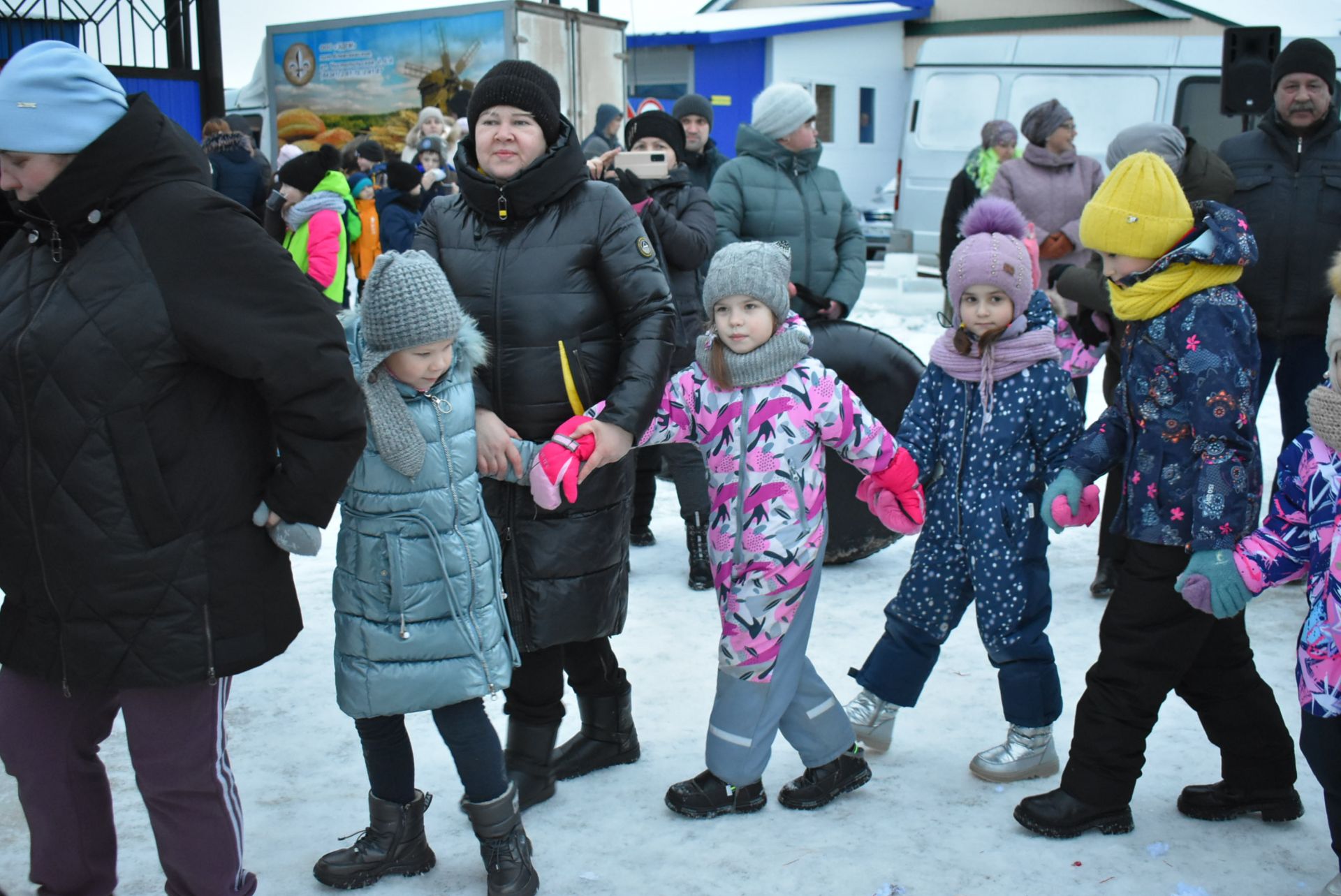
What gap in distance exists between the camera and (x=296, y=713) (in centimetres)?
378

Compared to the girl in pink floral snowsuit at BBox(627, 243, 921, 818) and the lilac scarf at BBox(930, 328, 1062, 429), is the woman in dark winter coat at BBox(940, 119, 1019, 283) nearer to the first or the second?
the lilac scarf at BBox(930, 328, 1062, 429)

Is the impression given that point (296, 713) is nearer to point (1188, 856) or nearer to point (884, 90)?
point (1188, 856)

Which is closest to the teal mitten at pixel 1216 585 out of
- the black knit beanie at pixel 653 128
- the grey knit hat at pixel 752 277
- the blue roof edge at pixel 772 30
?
the grey knit hat at pixel 752 277

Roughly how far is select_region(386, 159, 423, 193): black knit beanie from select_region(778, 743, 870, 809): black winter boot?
6.79 m

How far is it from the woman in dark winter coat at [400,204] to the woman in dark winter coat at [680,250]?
4151 millimetres

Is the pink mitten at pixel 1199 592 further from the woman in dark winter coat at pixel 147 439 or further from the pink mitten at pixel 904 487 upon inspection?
the woman in dark winter coat at pixel 147 439

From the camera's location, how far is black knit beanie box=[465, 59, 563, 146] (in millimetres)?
2930

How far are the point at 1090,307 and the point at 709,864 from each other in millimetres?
2745

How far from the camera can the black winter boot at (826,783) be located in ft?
10.4

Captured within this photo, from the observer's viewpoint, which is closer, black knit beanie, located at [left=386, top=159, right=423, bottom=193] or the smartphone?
the smartphone

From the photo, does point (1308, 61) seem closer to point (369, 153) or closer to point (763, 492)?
point (763, 492)

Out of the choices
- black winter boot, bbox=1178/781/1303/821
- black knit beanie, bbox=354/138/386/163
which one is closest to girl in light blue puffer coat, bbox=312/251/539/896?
black winter boot, bbox=1178/781/1303/821

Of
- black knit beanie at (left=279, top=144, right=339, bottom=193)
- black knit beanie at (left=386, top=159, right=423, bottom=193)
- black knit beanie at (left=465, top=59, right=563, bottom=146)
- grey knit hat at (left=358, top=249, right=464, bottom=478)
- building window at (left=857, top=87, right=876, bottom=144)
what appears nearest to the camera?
grey knit hat at (left=358, top=249, right=464, bottom=478)

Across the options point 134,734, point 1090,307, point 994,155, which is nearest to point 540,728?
point 134,734
